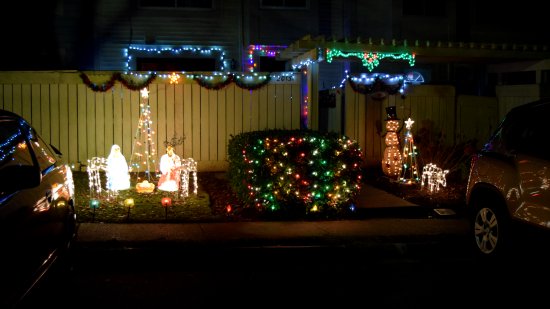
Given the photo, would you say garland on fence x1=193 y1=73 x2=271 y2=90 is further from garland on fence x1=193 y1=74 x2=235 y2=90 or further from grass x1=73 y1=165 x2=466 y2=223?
grass x1=73 y1=165 x2=466 y2=223

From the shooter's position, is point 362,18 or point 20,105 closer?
point 20,105

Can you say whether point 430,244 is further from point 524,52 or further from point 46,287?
point 524,52

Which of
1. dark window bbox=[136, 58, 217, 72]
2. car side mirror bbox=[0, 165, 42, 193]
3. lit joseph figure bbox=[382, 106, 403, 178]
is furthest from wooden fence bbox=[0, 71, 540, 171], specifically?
car side mirror bbox=[0, 165, 42, 193]

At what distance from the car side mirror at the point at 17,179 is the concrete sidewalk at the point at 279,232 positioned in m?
3.52

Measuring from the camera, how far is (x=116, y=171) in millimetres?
11453

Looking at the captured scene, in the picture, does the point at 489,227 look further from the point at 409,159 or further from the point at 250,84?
the point at 250,84

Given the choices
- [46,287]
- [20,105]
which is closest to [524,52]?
[20,105]

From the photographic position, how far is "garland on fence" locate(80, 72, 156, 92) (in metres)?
13.3

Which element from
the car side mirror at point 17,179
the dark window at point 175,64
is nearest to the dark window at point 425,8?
the dark window at point 175,64

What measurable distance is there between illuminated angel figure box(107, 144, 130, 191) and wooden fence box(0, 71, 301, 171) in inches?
78.3

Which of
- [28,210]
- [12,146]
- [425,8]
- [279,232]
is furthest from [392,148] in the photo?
[28,210]

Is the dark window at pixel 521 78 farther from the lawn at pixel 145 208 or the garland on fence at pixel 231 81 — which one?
the lawn at pixel 145 208

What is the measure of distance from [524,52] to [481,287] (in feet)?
28.8

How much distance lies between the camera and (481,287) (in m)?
6.56
